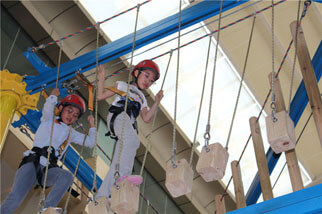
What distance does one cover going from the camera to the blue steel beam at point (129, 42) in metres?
5.79

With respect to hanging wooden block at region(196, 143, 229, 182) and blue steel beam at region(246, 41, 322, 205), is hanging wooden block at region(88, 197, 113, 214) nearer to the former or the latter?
hanging wooden block at region(196, 143, 229, 182)

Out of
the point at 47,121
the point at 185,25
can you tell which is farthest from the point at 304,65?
the point at 47,121

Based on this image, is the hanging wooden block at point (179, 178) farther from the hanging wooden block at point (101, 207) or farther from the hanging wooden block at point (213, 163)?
the hanging wooden block at point (101, 207)

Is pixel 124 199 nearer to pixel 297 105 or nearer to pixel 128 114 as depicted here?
pixel 128 114

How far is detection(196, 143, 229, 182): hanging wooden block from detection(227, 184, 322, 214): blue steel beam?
→ 320 mm

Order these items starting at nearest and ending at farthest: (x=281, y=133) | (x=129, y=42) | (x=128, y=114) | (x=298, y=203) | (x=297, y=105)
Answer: (x=298, y=203) < (x=281, y=133) < (x=128, y=114) < (x=297, y=105) < (x=129, y=42)

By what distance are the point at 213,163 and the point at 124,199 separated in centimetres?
55

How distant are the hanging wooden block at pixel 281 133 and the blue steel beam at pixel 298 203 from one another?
0.35 meters

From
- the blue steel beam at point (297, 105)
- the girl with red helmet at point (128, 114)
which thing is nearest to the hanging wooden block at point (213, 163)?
the girl with red helmet at point (128, 114)

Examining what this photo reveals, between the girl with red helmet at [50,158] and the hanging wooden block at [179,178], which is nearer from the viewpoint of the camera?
the hanging wooden block at [179,178]

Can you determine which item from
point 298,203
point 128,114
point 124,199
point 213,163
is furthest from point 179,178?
point 128,114

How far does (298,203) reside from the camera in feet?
10.4

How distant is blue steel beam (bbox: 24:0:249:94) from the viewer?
579 centimetres

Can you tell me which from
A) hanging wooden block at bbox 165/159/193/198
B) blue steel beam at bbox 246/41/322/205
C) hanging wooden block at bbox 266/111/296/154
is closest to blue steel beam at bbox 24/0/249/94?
blue steel beam at bbox 246/41/322/205
